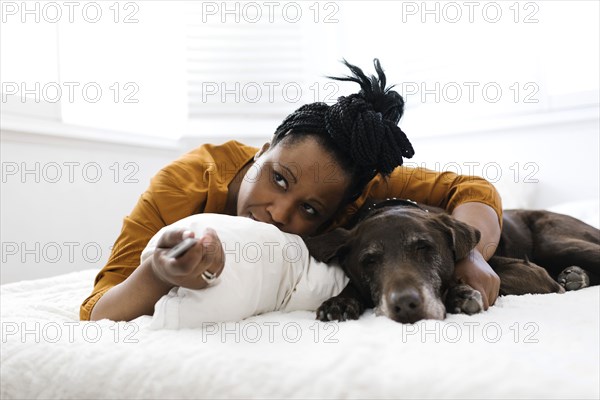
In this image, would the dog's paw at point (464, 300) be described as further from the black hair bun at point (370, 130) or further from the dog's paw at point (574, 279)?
the dog's paw at point (574, 279)

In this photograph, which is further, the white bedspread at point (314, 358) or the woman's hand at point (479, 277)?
the woman's hand at point (479, 277)

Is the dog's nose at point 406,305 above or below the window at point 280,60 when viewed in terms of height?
below

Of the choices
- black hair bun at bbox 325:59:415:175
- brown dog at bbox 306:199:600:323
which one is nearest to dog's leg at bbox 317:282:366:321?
brown dog at bbox 306:199:600:323

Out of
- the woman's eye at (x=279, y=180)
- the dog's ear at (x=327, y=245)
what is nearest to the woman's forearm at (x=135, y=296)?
the dog's ear at (x=327, y=245)

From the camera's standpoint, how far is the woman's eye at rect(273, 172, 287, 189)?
1885 millimetres

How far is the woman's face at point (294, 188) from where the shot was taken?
73.3 inches

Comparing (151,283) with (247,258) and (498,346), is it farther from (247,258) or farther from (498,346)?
(498,346)

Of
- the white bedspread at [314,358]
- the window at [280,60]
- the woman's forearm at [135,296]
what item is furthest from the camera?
the window at [280,60]

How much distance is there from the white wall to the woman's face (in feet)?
6.14

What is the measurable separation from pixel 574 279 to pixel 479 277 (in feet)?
2.08

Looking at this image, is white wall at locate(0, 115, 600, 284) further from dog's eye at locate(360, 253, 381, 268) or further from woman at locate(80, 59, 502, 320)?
dog's eye at locate(360, 253, 381, 268)

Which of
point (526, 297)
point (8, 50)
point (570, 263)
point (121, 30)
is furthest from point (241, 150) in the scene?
point (121, 30)

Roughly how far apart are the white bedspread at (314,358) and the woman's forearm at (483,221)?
57 cm

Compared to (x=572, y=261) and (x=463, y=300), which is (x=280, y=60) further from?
(x=463, y=300)
